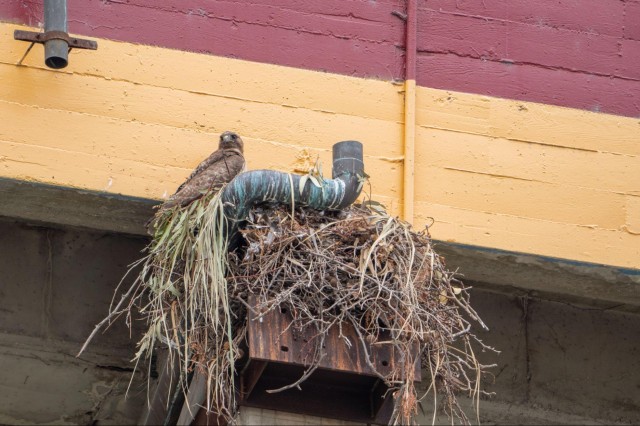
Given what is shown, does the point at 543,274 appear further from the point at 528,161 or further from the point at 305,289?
the point at 305,289

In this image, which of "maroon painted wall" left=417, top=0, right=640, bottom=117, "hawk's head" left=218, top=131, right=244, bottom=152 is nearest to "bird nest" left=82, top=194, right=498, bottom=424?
"hawk's head" left=218, top=131, right=244, bottom=152

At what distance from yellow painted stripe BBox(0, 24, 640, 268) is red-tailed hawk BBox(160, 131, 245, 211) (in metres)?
0.07

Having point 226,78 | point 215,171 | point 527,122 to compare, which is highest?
point 226,78

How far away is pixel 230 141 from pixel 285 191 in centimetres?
78

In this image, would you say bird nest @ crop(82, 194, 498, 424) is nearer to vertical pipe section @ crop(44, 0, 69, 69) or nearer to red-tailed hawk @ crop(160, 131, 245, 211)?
red-tailed hawk @ crop(160, 131, 245, 211)

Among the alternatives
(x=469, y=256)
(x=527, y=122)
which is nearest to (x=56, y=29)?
(x=469, y=256)

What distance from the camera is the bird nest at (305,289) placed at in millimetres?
5629

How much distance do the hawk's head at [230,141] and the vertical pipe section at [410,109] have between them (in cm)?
80

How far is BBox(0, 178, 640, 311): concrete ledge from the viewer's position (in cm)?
649

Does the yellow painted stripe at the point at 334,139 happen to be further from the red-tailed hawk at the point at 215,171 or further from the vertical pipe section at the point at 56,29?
the vertical pipe section at the point at 56,29

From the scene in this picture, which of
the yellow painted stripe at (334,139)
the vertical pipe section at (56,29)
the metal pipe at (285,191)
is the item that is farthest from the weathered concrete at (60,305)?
the metal pipe at (285,191)

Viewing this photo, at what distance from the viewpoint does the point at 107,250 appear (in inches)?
279

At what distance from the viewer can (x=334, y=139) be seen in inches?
270

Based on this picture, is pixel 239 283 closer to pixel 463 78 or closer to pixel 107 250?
pixel 107 250
